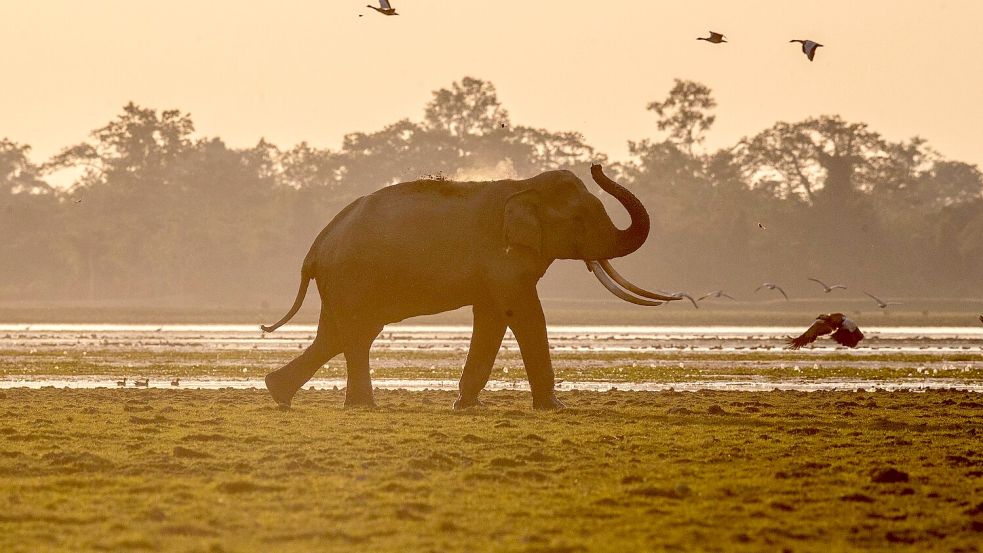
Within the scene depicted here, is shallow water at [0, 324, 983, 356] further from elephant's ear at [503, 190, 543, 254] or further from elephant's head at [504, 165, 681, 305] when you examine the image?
elephant's ear at [503, 190, 543, 254]

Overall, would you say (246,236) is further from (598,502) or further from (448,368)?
(598,502)

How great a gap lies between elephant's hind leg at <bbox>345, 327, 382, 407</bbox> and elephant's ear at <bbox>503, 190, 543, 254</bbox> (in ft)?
7.62

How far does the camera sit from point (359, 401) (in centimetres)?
2442

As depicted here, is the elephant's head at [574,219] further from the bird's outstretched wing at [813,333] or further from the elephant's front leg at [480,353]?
the bird's outstretched wing at [813,333]

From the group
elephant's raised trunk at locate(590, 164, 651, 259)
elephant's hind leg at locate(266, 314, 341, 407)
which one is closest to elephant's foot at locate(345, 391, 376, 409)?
elephant's hind leg at locate(266, 314, 341, 407)

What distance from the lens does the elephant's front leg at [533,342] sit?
2381 cm

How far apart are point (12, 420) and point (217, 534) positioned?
940 cm

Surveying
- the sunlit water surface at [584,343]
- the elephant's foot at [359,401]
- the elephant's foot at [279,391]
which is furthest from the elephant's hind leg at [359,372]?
the sunlit water surface at [584,343]

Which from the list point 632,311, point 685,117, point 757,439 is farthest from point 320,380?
point 685,117

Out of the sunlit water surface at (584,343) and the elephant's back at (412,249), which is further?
the sunlit water surface at (584,343)

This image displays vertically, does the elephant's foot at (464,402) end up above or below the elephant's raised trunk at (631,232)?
below

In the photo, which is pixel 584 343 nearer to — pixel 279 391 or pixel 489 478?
pixel 279 391

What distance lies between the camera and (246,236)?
11794 cm

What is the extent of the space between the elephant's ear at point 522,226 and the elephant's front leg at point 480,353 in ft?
3.12
